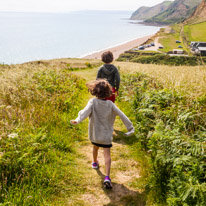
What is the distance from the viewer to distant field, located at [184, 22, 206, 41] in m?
97.4

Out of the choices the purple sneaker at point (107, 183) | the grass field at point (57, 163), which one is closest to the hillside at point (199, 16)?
the grass field at point (57, 163)

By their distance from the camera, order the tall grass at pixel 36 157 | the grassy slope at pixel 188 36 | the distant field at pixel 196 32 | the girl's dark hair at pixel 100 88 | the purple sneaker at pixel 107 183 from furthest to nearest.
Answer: the distant field at pixel 196 32 < the grassy slope at pixel 188 36 < the purple sneaker at pixel 107 183 < the girl's dark hair at pixel 100 88 < the tall grass at pixel 36 157

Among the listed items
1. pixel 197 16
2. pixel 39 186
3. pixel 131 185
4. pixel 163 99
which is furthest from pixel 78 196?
pixel 197 16

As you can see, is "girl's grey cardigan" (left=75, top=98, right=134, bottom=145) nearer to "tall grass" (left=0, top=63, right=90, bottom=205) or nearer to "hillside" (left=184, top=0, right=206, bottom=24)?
"tall grass" (left=0, top=63, right=90, bottom=205)

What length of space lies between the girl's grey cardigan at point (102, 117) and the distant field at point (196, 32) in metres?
105

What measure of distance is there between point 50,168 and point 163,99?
2.86 metres

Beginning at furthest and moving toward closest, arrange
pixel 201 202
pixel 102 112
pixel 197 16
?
pixel 197 16, pixel 102 112, pixel 201 202

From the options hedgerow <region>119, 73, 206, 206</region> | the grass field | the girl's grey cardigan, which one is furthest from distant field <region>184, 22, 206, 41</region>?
the girl's grey cardigan

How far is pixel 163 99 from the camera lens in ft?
14.9

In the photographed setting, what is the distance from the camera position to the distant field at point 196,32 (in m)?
97.4

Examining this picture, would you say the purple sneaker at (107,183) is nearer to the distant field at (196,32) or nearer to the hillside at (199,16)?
the distant field at (196,32)

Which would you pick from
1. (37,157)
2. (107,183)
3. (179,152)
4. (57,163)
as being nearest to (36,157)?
(37,157)

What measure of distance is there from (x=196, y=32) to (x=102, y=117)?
119 meters

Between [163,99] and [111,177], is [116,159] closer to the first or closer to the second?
[111,177]
